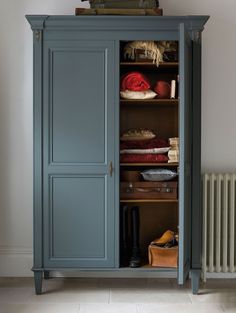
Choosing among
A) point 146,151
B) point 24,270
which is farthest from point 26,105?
point 24,270

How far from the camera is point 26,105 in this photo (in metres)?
3.98

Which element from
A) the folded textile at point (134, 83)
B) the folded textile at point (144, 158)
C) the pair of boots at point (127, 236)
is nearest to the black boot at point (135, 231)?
the pair of boots at point (127, 236)

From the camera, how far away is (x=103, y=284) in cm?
384

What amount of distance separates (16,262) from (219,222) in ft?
5.17

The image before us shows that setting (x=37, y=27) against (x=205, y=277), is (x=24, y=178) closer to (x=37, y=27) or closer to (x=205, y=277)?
(x=37, y=27)

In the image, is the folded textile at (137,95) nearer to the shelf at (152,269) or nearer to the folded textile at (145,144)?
the folded textile at (145,144)

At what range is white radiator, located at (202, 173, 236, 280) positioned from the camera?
3.82 m

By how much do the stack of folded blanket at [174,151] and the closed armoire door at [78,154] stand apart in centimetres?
41

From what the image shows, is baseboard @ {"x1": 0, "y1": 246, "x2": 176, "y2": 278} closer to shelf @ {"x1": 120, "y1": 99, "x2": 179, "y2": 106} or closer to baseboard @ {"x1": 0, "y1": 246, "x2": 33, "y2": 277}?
baseboard @ {"x1": 0, "y1": 246, "x2": 33, "y2": 277}

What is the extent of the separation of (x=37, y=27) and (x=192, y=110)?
1183 millimetres

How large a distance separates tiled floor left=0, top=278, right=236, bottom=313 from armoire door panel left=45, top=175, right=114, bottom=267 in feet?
0.81

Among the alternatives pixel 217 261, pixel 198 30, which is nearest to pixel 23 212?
pixel 217 261

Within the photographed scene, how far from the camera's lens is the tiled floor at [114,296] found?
331cm

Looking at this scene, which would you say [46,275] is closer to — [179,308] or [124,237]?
[124,237]
